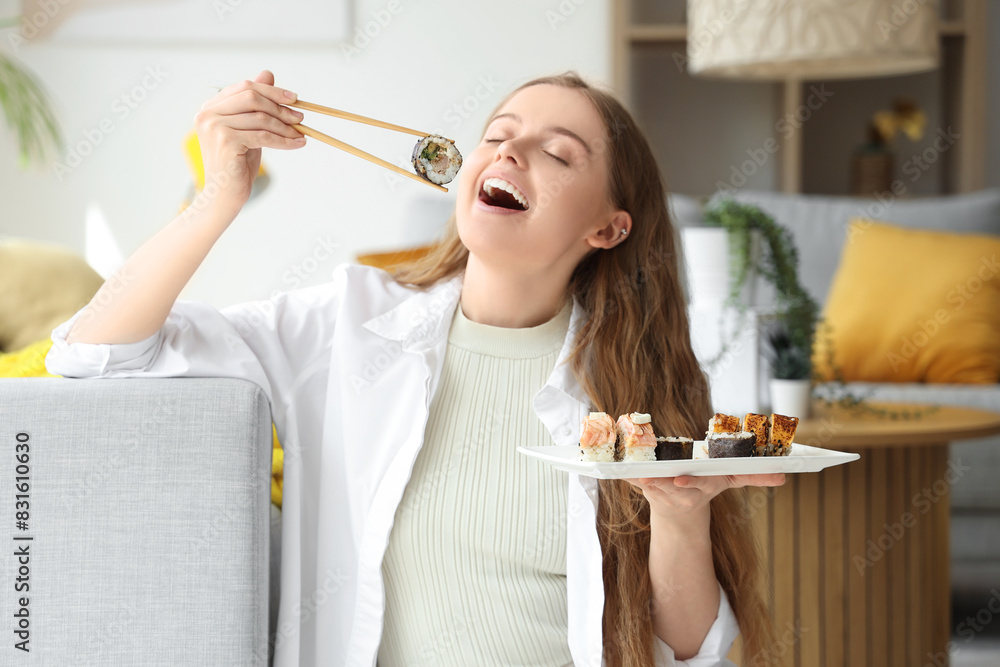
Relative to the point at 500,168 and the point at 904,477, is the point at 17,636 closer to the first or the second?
the point at 500,168

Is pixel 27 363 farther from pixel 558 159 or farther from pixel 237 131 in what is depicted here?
pixel 558 159

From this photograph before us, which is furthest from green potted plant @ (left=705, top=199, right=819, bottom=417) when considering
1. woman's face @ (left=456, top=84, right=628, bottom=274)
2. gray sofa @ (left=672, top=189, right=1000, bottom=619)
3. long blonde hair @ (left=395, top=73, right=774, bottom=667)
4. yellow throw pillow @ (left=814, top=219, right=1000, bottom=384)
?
yellow throw pillow @ (left=814, top=219, right=1000, bottom=384)

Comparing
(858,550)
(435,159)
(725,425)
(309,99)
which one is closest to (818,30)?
(858,550)

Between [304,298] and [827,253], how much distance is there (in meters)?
2.49

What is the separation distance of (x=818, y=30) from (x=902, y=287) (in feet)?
3.36

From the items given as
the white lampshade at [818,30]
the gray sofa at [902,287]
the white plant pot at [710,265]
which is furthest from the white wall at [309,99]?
the white plant pot at [710,265]

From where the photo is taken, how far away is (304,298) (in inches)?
Result: 50.3

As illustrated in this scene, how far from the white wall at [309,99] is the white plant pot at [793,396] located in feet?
6.64

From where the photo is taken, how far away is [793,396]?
1.89 metres

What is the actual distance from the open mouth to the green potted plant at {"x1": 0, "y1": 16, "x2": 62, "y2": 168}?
2.11m

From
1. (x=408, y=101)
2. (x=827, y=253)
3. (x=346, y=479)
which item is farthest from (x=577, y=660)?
(x=408, y=101)

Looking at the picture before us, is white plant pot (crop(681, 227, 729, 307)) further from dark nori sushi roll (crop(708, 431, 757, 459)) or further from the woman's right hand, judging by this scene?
the woman's right hand

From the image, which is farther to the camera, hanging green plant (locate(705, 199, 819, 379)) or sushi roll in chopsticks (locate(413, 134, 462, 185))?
hanging green plant (locate(705, 199, 819, 379))

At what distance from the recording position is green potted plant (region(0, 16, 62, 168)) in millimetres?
2943
